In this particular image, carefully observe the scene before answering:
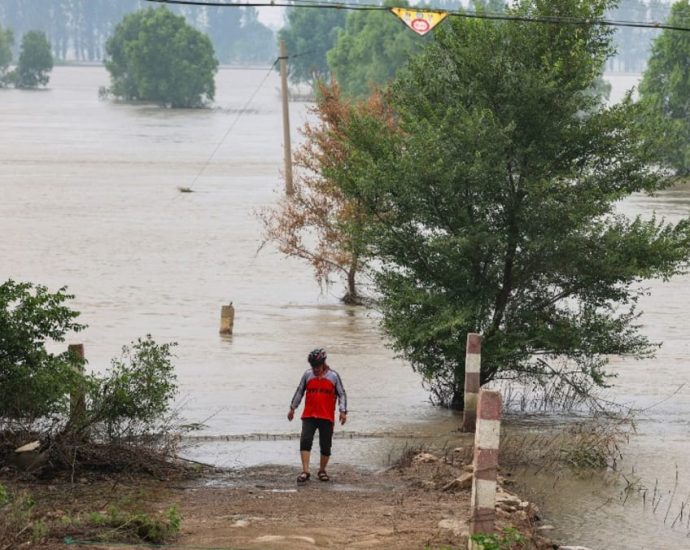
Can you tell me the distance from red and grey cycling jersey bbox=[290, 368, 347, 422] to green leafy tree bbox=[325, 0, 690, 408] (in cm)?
407

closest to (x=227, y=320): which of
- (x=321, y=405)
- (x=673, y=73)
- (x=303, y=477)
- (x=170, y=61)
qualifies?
(x=321, y=405)

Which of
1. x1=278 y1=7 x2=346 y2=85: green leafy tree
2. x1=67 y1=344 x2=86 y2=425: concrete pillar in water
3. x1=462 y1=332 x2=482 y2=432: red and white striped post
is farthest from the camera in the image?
x1=278 y1=7 x2=346 y2=85: green leafy tree

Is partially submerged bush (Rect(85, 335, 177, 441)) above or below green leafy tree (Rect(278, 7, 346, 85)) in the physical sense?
above

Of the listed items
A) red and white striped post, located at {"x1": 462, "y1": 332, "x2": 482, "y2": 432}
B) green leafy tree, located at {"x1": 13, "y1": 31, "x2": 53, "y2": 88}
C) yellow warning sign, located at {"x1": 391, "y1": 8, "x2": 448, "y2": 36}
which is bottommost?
green leafy tree, located at {"x1": 13, "y1": 31, "x2": 53, "y2": 88}

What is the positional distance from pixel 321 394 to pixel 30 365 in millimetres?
2491

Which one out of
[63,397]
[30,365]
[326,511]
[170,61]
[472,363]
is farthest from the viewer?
[170,61]

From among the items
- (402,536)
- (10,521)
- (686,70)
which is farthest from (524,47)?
(686,70)

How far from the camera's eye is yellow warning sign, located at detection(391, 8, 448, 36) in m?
17.6

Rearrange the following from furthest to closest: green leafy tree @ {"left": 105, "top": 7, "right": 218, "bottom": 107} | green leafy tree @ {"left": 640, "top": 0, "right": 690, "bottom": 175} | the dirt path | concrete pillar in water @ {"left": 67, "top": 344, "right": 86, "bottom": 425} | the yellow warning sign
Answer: green leafy tree @ {"left": 105, "top": 7, "right": 218, "bottom": 107}, green leafy tree @ {"left": 640, "top": 0, "right": 690, "bottom": 175}, the yellow warning sign, concrete pillar in water @ {"left": 67, "top": 344, "right": 86, "bottom": 425}, the dirt path

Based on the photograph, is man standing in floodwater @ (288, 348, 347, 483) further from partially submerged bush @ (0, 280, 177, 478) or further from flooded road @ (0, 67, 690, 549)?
flooded road @ (0, 67, 690, 549)

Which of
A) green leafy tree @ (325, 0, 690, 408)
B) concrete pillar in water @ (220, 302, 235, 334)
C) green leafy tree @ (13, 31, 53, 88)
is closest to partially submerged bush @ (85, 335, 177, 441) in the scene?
green leafy tree @ (325, 0, 690, 408)

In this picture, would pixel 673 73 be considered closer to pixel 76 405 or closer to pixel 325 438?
pixel 325 438

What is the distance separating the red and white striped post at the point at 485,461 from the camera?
903cm

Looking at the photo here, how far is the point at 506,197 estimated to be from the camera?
56.1 feet
